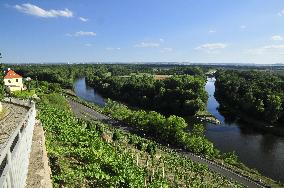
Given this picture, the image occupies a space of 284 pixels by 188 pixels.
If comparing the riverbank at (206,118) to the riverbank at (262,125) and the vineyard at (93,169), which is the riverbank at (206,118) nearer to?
the riverbank at (262,125)

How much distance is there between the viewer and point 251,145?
64.1 metres

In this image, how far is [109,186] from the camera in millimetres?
16797

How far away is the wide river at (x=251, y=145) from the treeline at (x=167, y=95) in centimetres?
1144

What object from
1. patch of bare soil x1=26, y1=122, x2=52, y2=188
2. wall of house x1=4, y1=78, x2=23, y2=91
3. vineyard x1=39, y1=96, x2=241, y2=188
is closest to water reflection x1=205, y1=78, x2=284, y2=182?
vineyard x1=39, y1=96, x2=241, y2=188

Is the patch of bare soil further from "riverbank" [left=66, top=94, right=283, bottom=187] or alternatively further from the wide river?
the wide river

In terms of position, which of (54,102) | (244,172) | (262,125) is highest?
(54,102)

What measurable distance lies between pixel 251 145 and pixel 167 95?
42.4 metres

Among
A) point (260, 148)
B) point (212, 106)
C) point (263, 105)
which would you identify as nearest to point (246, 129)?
point (263, 105)

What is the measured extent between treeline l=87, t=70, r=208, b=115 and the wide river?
37.5 ft

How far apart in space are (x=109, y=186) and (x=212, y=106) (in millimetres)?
101777

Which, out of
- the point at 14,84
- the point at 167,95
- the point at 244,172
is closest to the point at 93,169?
the point at 244,172

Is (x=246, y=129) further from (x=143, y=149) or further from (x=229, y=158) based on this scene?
(x=143, y=149)

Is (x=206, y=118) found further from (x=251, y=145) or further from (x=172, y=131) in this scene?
(x=172, y=131)

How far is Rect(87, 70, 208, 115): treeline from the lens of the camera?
96838 millimetres
